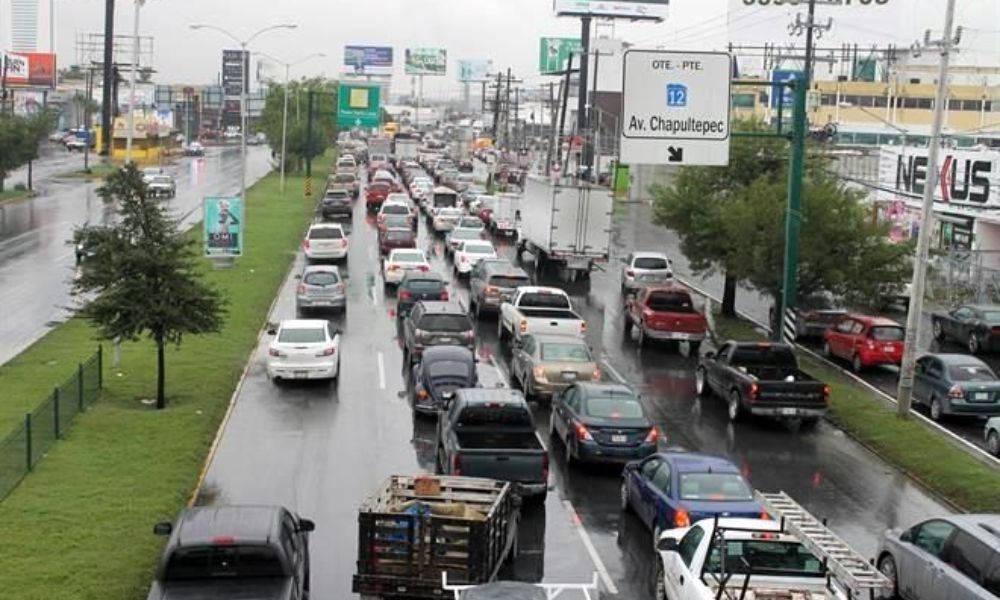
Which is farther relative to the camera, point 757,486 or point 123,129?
point 123,129

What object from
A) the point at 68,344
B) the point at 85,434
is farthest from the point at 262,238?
the point at 85,434

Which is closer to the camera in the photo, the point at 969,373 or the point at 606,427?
the point at 606,427

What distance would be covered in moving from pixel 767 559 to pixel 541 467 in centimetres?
628

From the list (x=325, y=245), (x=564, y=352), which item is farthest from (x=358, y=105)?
(x=564, y=352)

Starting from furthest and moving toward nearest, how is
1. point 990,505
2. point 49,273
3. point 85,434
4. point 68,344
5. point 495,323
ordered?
point 49,273 < point 495,323 < point 68,344 < point 85,434 < point 990,505

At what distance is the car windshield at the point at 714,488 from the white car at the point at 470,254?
1228 inches

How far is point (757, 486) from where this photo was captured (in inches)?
886

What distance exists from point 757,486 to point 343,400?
965cm

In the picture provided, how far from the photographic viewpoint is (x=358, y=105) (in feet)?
385

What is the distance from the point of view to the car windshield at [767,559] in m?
13.8

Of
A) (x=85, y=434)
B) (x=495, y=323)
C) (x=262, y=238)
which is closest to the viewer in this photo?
(x=85, y=434)

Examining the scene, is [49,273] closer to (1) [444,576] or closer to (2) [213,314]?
(2) [213,314]

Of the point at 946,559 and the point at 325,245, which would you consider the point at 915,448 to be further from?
the point at 325,245

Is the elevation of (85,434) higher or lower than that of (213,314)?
lower
